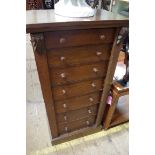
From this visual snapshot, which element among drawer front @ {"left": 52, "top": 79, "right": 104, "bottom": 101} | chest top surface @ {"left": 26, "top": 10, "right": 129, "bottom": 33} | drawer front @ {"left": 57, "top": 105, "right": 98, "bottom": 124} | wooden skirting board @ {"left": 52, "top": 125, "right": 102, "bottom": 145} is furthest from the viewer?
wooden skirting board @ {"left": 52, "top": 125, "right": 102, "bottom": 145}

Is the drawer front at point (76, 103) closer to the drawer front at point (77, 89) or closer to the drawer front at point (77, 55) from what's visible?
the drawer front at point (77, 89)

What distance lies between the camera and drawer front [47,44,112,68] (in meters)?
0.94

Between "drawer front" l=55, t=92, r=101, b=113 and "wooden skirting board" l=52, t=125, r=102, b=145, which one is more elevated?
"drawer front" l=55, t=92, r=101, b=113

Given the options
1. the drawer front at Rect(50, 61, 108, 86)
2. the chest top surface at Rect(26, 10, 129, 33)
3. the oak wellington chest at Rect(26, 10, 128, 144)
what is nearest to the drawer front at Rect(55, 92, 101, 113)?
the oak wellington chest at Rect(26, 10, 128, 144)

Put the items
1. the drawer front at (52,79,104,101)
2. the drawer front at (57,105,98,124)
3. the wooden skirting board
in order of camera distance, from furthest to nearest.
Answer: the wooden skirting board < the drawer front at (57,105,98,124) < the drawer front at (52,79,104,101)

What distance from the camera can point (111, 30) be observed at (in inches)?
37.9

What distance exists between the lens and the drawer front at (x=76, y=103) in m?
1.19

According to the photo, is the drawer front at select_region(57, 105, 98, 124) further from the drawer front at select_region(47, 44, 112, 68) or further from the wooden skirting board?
the drawer front at select_region(47, 44, 112, 68)

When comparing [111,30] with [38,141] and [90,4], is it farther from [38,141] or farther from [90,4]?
[38,141]

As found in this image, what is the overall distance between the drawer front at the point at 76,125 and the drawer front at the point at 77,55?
0.57m

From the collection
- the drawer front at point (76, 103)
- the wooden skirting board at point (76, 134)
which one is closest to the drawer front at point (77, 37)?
the drawer front at point (76, 103)

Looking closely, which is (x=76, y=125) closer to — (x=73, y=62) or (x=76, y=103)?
(x=76, y=103)

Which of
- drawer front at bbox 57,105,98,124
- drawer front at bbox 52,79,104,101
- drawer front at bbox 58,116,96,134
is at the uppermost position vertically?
drawer front at bbox 52,79,104,101
